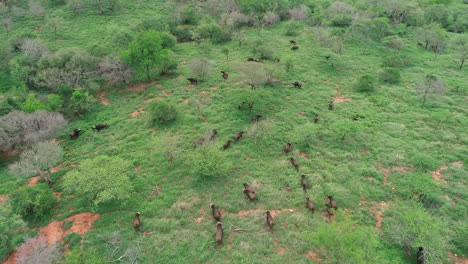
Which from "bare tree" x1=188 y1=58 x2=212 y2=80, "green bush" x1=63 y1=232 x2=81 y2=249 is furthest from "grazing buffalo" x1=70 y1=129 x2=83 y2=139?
"bare tree" x1=188 y1=58 x2=212 y2=80

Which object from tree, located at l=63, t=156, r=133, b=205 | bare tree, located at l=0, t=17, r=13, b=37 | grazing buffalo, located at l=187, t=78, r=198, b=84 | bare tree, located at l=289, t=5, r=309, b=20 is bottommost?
tree, located at l=63, t=156, r=133, b=205

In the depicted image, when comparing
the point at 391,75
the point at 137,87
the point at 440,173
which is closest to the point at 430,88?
the point at 391,75

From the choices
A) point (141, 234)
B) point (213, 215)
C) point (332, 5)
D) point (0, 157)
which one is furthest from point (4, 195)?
point (332, 5)

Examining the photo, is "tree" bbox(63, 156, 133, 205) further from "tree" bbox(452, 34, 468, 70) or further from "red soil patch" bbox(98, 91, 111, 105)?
"tree" bbox(452, 34, 468, 70)

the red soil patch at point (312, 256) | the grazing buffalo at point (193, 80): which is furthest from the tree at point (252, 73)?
the red soil patch at point (312, 256)

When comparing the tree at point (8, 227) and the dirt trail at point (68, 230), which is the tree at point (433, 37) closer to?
the dirt trail at point (68, 230)

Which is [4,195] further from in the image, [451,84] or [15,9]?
[451,84]
